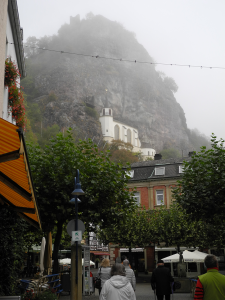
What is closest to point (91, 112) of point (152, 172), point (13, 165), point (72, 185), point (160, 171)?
point (152, 172)

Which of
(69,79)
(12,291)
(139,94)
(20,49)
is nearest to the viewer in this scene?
(12,291)

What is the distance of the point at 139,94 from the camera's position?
189 metres

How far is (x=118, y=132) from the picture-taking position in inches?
6171

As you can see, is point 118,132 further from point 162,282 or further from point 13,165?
point 13,165

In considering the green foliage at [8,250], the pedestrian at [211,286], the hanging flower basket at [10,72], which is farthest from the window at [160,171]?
the pedestrian at [211,286]

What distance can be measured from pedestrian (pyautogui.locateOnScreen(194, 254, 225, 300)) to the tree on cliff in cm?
1071

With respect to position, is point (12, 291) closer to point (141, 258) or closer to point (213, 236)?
point (213, 236)

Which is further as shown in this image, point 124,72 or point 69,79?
point 124,72

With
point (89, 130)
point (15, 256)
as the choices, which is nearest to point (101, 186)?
point (15, 256)

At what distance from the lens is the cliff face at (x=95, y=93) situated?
143 meters

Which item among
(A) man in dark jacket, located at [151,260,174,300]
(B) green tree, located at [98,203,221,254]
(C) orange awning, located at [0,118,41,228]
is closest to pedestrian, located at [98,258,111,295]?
(A) man in dark jacket, located at [151,260,174,300]

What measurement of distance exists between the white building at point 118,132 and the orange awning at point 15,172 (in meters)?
138

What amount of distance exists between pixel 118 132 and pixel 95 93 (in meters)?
22.8

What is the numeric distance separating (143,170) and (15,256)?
34.9 m
